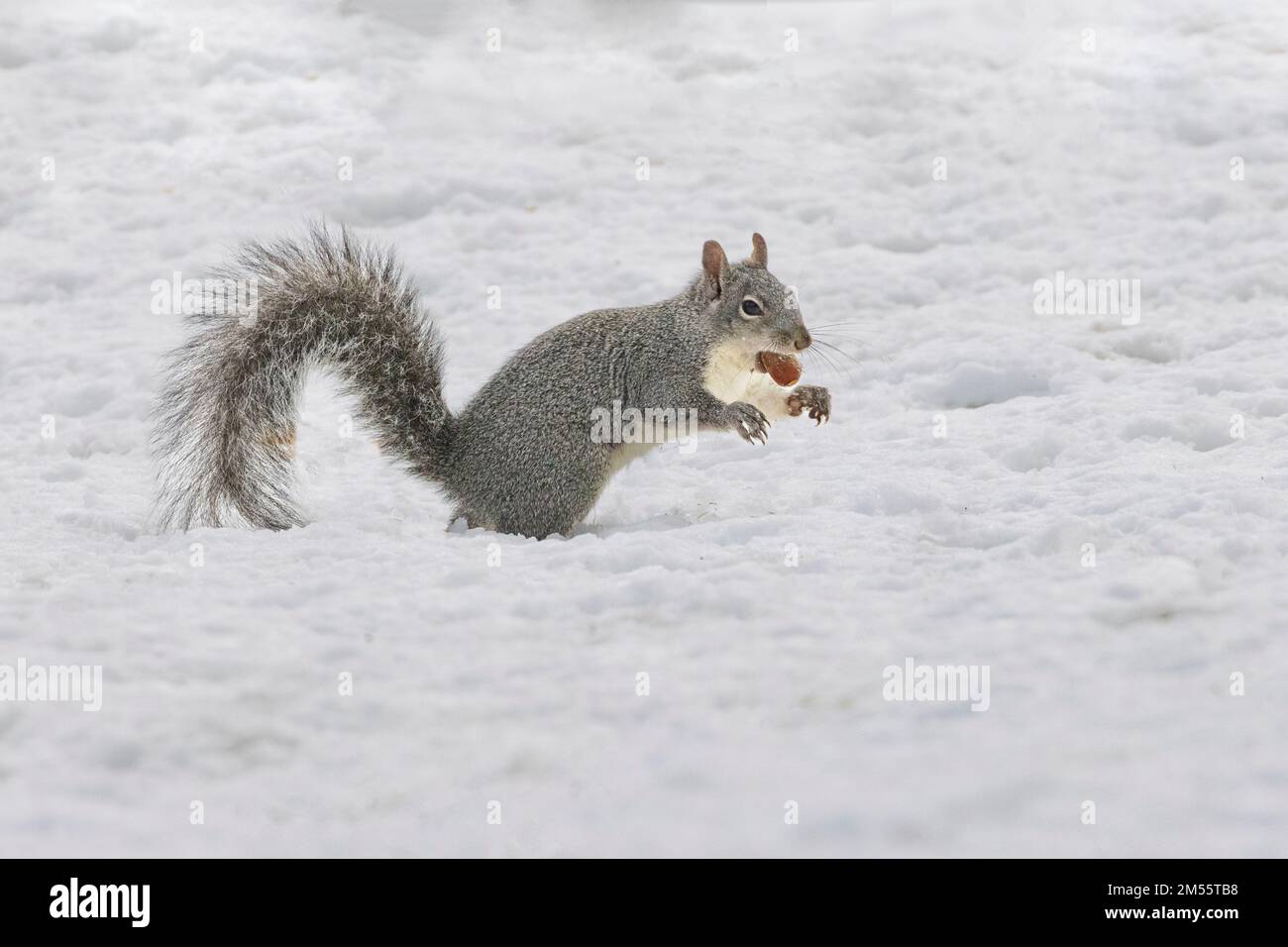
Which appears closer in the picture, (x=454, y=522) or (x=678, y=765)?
(x=678, y=765)

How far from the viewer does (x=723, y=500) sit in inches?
201

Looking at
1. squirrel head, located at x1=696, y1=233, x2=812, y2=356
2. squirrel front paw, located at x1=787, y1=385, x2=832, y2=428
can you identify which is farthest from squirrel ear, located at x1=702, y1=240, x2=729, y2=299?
squirrel front paw, located at x1=787, y1=385, x2=832, y2=428

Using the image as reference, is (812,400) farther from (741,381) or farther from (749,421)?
(749,421)

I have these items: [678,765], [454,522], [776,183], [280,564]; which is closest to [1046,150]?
[776,183]

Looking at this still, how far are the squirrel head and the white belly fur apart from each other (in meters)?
0.05

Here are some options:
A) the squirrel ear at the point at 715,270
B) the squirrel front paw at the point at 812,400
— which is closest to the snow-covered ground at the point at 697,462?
the squirrel front paw at the point at 812,400

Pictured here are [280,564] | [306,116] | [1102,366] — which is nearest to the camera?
[280,564]

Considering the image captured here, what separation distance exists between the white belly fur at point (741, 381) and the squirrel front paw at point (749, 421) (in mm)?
213

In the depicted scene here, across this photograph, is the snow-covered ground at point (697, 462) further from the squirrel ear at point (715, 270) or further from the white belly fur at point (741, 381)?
the squirrel ear at point (715, 270)

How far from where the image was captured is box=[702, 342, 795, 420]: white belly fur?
503 cm

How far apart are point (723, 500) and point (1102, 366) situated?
201 centimetres

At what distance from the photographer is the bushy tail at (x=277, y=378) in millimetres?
4727

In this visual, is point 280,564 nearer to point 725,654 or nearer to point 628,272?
point 725,654

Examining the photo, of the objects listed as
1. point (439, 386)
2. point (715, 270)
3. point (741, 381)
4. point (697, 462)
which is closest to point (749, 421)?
point (741, 381)
